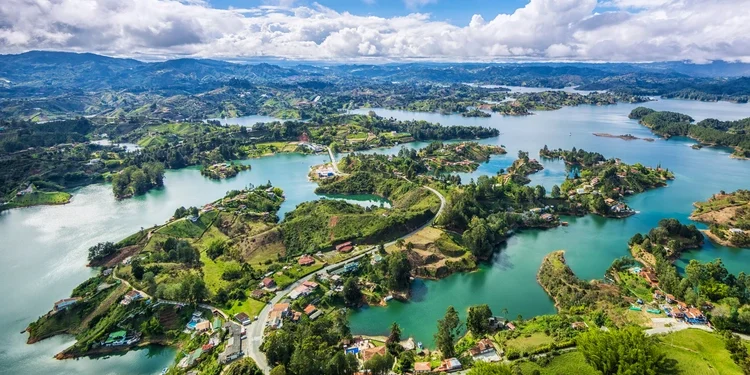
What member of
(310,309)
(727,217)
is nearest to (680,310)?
(727,217)

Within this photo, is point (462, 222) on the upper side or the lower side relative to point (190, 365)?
upper

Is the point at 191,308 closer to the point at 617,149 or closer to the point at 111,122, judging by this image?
the point at 617,149

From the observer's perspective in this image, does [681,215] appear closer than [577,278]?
No

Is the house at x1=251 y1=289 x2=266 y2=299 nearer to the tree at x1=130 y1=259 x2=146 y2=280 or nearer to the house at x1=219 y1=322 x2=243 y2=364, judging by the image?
the house at x1=219 y1=322 x2=243 y2=364

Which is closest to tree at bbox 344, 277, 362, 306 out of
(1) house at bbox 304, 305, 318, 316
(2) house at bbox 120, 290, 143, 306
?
(1) house at bbox 304, 305, 318, 316

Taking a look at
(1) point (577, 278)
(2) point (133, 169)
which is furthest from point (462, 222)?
(2) point (133, 169)

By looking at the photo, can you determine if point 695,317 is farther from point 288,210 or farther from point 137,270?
point 137,270

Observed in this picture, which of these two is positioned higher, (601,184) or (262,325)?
(601,184)
